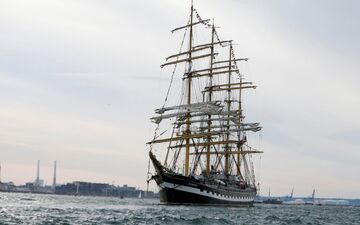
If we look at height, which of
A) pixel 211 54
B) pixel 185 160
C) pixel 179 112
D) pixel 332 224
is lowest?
pixel 332 224

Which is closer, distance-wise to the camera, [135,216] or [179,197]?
[135,216]

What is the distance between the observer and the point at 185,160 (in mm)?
102188

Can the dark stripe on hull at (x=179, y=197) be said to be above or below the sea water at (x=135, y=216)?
above

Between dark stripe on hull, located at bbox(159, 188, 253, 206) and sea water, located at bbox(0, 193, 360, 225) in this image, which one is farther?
dark stripe on hull, located at bbox(159, 188, 253, 206)

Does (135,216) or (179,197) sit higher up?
(179,197)

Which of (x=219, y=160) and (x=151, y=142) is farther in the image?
(x=219, y=160)

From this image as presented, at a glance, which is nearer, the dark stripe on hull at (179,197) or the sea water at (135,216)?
the sea water at (135,216)

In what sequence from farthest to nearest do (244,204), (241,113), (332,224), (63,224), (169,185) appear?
1. (241,113)
2. (244,204)
3. (169,185)
4. (332,224)
5. (63,224)

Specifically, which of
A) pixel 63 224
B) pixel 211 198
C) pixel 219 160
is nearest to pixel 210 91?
pixel 219 160

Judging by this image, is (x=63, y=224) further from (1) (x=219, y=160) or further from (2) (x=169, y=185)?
(1) (x=219, y=160)

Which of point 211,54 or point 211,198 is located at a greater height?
point 211,54

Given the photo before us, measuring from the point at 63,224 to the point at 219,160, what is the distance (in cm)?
8491

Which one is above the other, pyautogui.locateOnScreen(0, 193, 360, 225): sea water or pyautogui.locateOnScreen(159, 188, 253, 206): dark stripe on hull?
pyautogui.locateOnScreen(159, 188, 253, 206): dark stripe on hull

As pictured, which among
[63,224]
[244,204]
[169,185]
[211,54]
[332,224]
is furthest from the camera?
[244,204]
